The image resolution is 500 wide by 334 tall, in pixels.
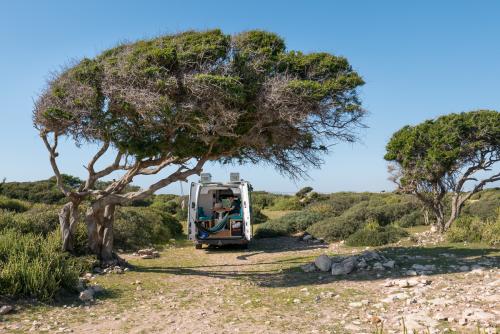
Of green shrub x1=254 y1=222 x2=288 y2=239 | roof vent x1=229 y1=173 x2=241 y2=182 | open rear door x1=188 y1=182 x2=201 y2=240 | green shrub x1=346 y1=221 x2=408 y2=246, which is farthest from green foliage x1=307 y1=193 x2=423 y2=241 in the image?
open rear door x1=188 y1=182 x2=201 y2=240

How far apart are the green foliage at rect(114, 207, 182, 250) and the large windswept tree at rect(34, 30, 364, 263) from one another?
5.84 m

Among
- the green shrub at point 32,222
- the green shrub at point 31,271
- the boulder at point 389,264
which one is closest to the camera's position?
the green shrub at point 31,271

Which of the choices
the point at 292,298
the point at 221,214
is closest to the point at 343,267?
the point at 292,298

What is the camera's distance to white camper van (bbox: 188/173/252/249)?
49.9ft

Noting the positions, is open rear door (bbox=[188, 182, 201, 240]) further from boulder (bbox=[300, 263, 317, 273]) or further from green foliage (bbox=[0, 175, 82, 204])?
green foliage (bbox=[0, 175, 82, 204])

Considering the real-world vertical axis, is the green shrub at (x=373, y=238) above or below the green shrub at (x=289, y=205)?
below

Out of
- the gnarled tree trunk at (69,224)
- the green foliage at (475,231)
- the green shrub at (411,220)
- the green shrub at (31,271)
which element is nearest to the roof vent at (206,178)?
the gnarled tree trunk at (69,224)

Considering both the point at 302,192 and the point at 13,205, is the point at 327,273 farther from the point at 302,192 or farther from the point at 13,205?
the point at 302,192

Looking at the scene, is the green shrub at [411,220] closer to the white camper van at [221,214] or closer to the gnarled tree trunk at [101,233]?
the white camper van at [221,214]

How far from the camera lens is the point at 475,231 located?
15.2 m

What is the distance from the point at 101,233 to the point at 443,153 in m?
13.3

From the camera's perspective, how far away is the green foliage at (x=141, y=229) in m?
15.7

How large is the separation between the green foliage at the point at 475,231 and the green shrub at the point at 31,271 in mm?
12396

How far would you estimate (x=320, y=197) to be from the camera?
42.5m
